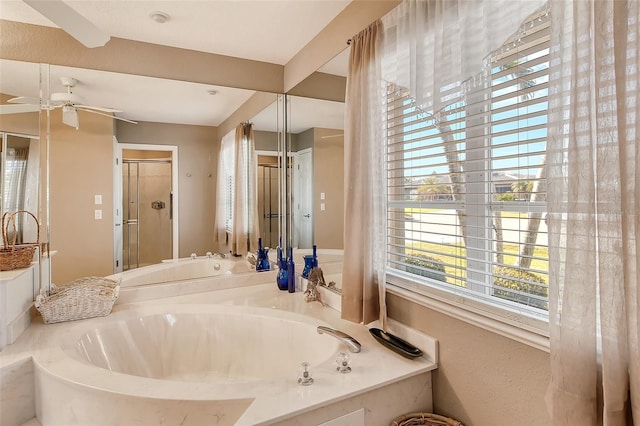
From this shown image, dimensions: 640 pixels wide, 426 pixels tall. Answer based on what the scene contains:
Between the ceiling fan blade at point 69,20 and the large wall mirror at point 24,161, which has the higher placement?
the ceiling fan blade at point 69,20

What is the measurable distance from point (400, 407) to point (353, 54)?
5.35ft

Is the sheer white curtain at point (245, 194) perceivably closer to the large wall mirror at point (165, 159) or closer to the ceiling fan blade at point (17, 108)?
the large wall mirror at point (165, 159)

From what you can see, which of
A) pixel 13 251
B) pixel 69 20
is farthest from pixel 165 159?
pixel 69 20

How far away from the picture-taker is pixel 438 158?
1.45m

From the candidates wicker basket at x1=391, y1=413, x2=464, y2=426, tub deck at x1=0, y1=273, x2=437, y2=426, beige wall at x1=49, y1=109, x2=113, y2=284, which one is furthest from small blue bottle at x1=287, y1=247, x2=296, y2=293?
wicker basket at x1=391, y1=413, x2=464, y2=426

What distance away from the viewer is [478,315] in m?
1.25

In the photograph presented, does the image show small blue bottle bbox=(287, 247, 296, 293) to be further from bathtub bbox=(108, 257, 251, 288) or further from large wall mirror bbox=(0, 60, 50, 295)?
large wall mirror bbox=(0, 60, 50, 295)

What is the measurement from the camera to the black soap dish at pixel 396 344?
1.43m

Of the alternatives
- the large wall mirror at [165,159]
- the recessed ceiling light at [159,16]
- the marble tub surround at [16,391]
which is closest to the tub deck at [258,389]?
the marble tub surround at [16,391]

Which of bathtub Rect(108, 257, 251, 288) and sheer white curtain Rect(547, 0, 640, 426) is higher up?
sheer white curtain Rect(547, 0, 640, 426)

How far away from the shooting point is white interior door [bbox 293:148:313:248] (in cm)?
260

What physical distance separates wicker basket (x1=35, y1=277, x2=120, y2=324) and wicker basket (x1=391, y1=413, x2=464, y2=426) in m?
1.69

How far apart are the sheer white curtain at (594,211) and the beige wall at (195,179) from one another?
7.20ft

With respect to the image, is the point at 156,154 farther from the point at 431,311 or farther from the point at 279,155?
the point at 431,311
